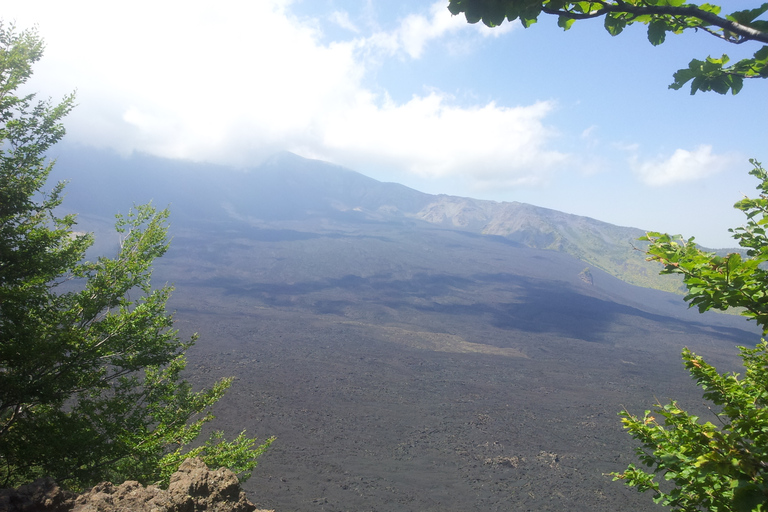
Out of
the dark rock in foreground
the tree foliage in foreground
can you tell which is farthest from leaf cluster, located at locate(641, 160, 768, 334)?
the dark rock in foreground

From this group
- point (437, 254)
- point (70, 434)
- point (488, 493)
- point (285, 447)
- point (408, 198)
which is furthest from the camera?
point (408, 198)

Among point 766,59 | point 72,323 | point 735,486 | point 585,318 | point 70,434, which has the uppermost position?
point 766,59

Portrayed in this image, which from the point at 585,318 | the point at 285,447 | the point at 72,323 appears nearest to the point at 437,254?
the point at 585,318

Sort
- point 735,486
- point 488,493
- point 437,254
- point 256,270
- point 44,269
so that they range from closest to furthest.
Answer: point 735,486 → point 44,269 → point 488,493 → point 256,270 → point 437,254

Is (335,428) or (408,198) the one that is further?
(408,198)

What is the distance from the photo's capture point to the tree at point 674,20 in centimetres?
155

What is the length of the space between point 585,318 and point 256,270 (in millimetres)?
47641

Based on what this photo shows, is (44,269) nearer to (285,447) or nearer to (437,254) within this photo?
(285,447)

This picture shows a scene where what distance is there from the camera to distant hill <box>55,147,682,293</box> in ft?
340

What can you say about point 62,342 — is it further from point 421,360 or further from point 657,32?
point 421,360

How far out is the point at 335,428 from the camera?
19.5 metres

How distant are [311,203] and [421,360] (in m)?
113

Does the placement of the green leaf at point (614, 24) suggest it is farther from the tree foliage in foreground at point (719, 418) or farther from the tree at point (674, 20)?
the tree foliage in foreground at point (719, 418)

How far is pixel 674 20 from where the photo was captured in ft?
6.07
